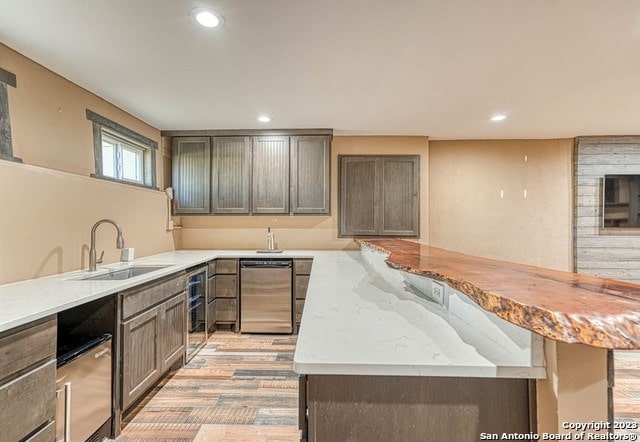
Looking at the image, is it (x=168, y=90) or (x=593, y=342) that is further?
(x=168, y=90)

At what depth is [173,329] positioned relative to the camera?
252 cm

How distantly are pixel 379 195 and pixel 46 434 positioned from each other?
137 inches

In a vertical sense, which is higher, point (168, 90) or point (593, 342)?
point (168, 90)

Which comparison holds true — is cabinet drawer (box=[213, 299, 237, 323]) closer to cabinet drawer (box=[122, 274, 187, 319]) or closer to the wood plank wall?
cabinet drawer (box=[122, 274, 187, 319])

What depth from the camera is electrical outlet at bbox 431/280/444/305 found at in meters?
1.36

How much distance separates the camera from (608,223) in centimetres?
409

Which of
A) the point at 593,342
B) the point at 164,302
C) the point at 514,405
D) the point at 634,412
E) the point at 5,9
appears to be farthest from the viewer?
the point at 164,302

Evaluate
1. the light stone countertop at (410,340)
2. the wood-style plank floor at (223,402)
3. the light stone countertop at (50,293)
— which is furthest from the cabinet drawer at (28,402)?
the light stone countertop at (410,340)

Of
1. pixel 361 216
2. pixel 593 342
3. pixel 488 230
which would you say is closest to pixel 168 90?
pixel 361 216

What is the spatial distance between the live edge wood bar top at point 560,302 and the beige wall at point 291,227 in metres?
2.94

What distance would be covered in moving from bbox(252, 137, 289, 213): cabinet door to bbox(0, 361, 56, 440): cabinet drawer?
2.65m

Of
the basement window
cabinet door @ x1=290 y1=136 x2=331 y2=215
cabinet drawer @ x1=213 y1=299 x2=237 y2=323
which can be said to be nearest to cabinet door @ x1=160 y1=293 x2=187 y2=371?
cabinet drawer @ x1=213 y1=299 x2=237 y2=323

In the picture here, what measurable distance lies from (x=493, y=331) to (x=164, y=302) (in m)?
2.23

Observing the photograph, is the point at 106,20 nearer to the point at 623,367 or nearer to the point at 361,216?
the point at 361,216
